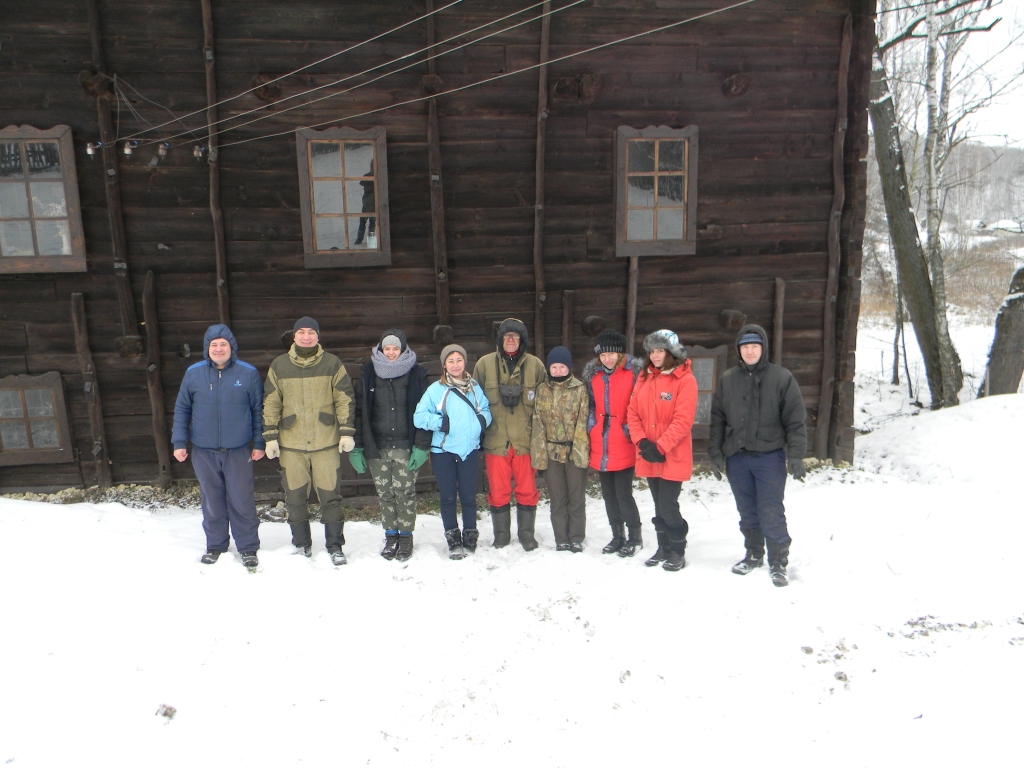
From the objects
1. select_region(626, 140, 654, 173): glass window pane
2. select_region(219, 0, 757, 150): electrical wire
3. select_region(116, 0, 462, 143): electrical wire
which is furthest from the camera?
select_region(626, 140, 654, 173): glass window pane

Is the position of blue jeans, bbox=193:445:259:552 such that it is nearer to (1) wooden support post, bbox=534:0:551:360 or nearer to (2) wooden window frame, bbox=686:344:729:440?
(1) wooden support post, bbox=534:0:551:360

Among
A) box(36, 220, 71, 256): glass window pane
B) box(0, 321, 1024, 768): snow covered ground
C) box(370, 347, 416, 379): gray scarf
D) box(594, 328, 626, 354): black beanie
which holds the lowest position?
box(0, 321, 1024, 768): snow covered ground

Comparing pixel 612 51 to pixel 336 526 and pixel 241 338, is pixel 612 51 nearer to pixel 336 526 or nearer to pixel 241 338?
pixel 241 338

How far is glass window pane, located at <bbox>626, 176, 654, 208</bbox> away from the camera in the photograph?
25.5 ft

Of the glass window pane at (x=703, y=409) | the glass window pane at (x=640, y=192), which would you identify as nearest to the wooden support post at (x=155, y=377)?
the glass window pane at (x=640, y=192)

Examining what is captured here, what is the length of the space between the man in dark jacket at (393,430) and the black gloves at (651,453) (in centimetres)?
180

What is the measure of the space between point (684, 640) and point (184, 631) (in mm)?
3391

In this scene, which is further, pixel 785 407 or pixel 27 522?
pixel 27 522

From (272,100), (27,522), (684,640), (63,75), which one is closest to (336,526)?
(27,522)

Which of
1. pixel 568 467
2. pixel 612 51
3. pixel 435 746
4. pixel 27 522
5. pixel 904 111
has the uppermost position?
pixel 904 111

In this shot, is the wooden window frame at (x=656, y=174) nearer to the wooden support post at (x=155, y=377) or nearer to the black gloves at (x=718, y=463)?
the black gloves at (x=718, y=463)

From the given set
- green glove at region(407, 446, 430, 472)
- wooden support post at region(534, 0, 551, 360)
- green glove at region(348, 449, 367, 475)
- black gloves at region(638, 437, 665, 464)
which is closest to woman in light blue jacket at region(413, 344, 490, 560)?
green glove at region(407, 446, 430, 472)

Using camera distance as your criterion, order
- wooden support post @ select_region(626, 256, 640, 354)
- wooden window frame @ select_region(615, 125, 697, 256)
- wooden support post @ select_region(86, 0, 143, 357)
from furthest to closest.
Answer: wooden support post @ select_region(626, 256, 640, 354) → wooden window frame @ select_region(615, 125, 697, 256) → wooden support post @ select_region(86, 0, 143, 357)

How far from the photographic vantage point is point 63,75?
6.90 metres
